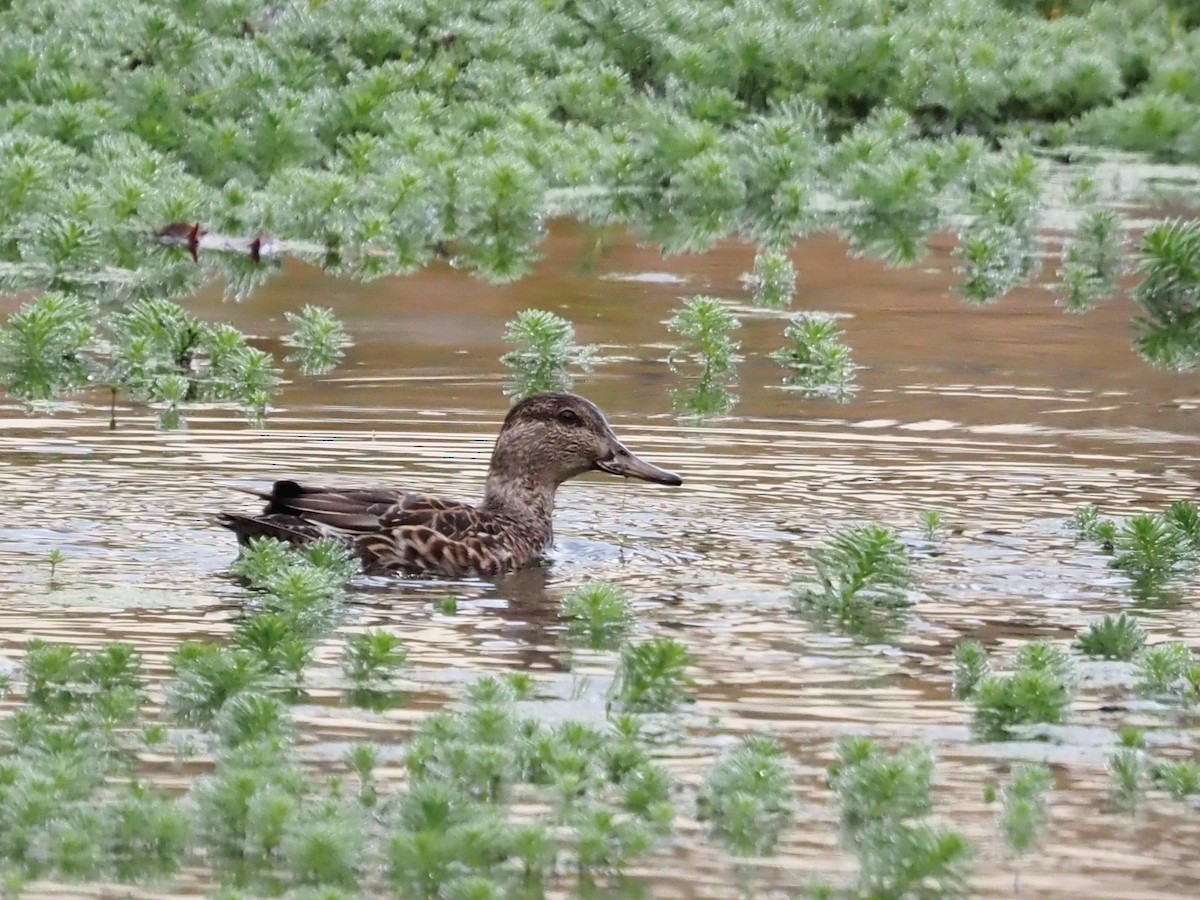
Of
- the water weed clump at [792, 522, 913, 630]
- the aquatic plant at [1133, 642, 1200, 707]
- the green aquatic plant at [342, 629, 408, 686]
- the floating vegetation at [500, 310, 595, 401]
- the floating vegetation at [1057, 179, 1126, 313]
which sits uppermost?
the floating vegetation at [1057, 179, 1126, 313]

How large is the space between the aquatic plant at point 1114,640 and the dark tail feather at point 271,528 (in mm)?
2784

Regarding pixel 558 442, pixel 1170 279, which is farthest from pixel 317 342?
pixel 1170 279

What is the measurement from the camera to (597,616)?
8.77m

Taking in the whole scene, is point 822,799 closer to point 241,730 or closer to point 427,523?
point 241,730

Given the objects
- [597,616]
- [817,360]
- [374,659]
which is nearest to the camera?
[374,659]

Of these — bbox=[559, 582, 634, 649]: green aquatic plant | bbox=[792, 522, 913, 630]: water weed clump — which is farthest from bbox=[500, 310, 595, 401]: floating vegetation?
bbox=[559, 582, 634, 649]: green aquatic plant

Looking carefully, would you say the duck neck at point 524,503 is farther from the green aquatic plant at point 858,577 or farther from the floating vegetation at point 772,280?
the floating vegetation at point 772,280

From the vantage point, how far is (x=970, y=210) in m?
20.6

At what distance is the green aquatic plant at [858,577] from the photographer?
915 cm

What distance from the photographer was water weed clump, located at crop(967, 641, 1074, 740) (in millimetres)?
7613

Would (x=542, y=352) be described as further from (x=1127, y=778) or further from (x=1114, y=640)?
(x=1127, y=778)

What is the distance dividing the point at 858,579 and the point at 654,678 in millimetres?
1545

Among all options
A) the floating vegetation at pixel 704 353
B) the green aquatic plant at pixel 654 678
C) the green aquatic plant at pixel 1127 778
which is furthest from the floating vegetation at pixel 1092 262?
the green aquatic plant at pixel 1127 778

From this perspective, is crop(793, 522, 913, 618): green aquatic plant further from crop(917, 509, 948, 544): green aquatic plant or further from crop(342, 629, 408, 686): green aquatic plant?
crop(342, 629, 408, 686): green aquatic plant
